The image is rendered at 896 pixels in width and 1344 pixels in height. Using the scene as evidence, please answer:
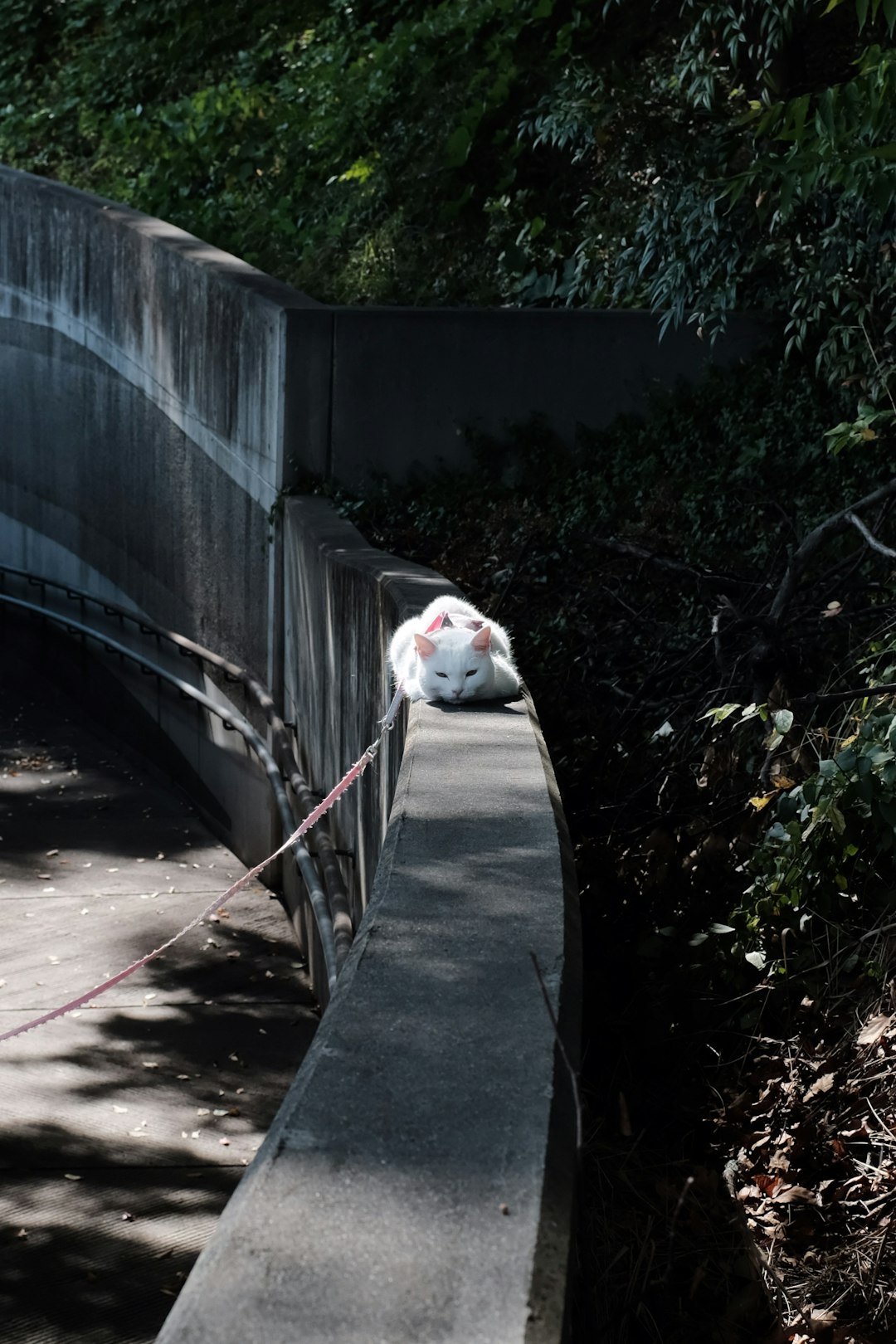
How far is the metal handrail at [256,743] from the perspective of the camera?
24.7 feet

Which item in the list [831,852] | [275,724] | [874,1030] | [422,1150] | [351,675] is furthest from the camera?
[275,724]

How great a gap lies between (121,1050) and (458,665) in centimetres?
379

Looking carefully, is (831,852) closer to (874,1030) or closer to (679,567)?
(874,1030)

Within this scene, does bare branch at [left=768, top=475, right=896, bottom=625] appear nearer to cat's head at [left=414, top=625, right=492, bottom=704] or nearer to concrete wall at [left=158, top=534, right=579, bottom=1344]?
cat's head at [left=414, top=625, right=492, bottom=704]

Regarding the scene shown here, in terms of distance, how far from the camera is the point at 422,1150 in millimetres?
2252

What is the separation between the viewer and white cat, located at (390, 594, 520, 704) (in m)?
5.20

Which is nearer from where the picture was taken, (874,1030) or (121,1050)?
(874,1030)

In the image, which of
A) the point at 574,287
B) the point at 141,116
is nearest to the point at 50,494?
the point at 141,116

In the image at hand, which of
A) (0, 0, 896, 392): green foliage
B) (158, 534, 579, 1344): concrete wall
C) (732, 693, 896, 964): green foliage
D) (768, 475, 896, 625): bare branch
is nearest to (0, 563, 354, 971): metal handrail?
(732, 693, 896, 964): green foliage

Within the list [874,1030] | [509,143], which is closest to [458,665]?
[874,1030]

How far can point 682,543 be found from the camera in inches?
356

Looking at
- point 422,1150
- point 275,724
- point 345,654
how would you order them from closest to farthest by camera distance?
point 422,1150, point 345,654, point 275,724

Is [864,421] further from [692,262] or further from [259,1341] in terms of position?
[259,1341]

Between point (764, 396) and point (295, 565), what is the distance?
3.28 metres
